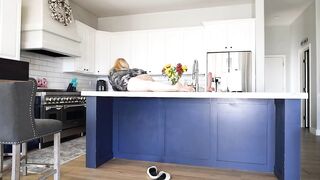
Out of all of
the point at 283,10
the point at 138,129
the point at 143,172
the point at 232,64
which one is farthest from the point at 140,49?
the point at 283,10

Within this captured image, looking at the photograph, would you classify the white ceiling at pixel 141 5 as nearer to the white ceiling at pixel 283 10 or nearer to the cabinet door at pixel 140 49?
the cabinet door at pixel 140 49

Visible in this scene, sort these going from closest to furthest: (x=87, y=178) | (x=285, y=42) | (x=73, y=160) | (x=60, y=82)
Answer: (x=87, y=178)
(x=73, y=160)
(x=60, y=82)
(x=285, y=42)

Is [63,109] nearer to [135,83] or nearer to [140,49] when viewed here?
[135,83]

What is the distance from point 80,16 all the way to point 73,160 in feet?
11.5

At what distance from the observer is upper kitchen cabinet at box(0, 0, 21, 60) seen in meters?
3.11

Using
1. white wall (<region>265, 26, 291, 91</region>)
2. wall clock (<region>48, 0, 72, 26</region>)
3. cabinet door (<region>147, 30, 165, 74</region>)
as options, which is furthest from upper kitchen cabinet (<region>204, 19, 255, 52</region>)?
white wall (<region>265, 26, 291, 91</region>)

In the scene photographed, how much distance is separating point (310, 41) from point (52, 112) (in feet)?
19.2

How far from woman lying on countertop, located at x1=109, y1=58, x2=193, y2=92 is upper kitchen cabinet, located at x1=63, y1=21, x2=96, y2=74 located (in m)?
2.36

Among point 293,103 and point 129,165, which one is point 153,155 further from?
point 293,103

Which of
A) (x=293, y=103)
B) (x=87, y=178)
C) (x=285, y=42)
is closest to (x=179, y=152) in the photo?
(x=87, y=178)

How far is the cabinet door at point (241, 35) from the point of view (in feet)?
15.4

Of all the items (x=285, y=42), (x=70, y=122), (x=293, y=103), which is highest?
(x=285, y=42)

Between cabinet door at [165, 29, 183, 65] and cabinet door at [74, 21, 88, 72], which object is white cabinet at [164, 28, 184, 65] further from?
cabinet door at [74, 21, 88, 72]

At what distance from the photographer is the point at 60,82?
4.93 meters
